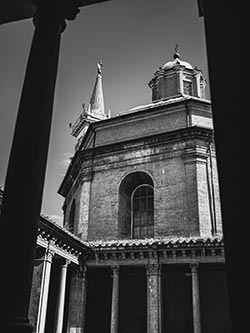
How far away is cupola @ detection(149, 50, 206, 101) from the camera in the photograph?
22.8 meters

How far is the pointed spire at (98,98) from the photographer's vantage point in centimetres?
2966

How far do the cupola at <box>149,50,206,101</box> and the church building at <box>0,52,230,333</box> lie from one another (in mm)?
4594

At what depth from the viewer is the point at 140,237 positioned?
1648 centimetres

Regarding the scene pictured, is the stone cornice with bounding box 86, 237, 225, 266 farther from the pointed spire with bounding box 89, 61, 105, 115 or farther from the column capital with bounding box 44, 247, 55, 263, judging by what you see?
the pointed spire with bounding box 89, 61, 105, 115

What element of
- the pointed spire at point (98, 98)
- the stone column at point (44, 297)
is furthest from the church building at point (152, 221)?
the pointed spire at point (98, 98)

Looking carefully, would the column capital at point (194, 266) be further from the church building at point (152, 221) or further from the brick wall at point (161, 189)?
the brick wall at point (161, 189)

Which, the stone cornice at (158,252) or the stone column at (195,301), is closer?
the stone column at (195,301)

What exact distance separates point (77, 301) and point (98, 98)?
20.5 m

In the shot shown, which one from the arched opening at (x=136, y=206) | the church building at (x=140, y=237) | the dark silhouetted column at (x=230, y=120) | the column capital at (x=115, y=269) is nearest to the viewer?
the dark silhouetted column at (x=230, y=120)

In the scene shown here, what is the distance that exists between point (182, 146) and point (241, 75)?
14418 millimetres

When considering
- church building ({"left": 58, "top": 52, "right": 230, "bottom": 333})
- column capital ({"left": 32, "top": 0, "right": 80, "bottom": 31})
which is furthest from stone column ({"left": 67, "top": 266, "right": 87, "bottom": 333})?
column capital ({"left": 32, "top": 0, "right": 80, "bottom": 31})

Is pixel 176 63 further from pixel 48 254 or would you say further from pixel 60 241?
pixel 48 254

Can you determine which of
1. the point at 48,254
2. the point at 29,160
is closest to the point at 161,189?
the point at 48,254

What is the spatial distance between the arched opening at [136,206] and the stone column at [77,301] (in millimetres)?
3084
